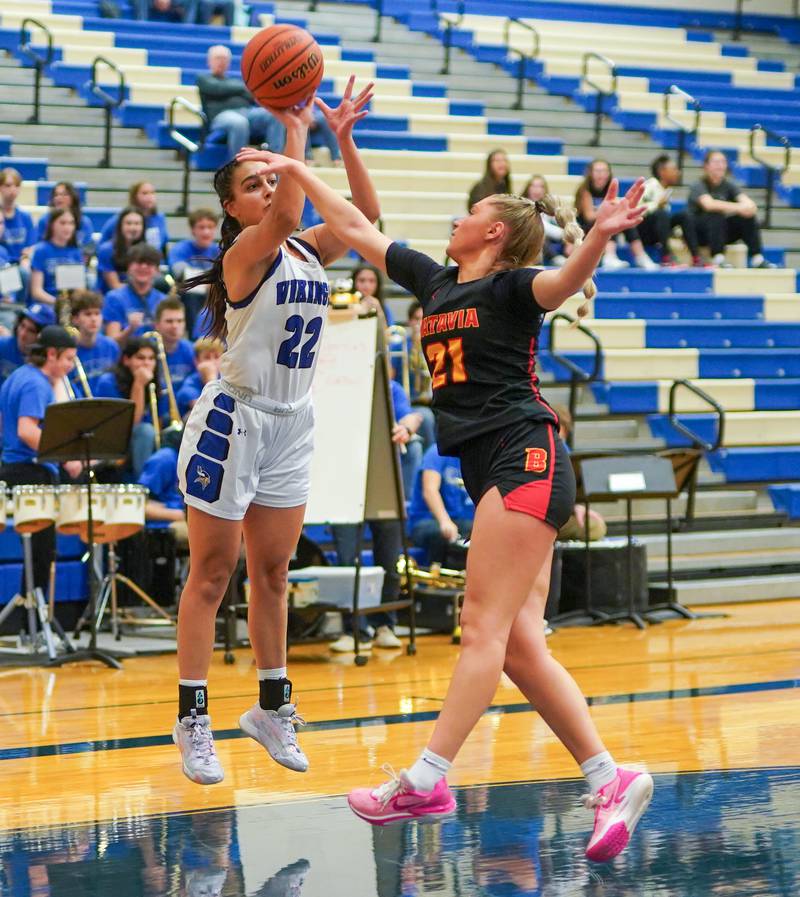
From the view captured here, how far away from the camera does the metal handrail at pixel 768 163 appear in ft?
47.3

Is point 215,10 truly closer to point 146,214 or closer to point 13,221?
point 146,214

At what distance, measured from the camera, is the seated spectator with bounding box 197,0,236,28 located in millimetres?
15102

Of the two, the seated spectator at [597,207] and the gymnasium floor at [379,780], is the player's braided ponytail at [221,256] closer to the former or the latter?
the gymnasium floor at [379,780]

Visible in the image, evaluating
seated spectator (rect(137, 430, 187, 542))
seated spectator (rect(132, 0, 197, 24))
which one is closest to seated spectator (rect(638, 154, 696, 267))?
seated spectator (rect(132, 0, 197, 24))

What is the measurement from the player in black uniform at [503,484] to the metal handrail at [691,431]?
6.88 m

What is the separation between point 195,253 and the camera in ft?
33.7

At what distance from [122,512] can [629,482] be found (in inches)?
118

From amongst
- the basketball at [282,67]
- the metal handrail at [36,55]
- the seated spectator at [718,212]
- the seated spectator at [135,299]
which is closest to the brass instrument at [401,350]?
the seated spectator at [135,299]

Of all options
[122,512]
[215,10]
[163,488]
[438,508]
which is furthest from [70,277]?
[215,10]

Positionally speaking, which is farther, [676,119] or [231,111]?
[676,119]

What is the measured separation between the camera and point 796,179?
50.9 ft

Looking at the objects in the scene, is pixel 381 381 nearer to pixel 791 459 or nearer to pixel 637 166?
pixel 791 459

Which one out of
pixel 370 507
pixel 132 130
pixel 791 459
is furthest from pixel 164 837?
pixel 132 130

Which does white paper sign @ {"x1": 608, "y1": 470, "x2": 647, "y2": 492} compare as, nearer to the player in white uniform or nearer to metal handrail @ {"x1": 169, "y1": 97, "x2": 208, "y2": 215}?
the player in white uniform
